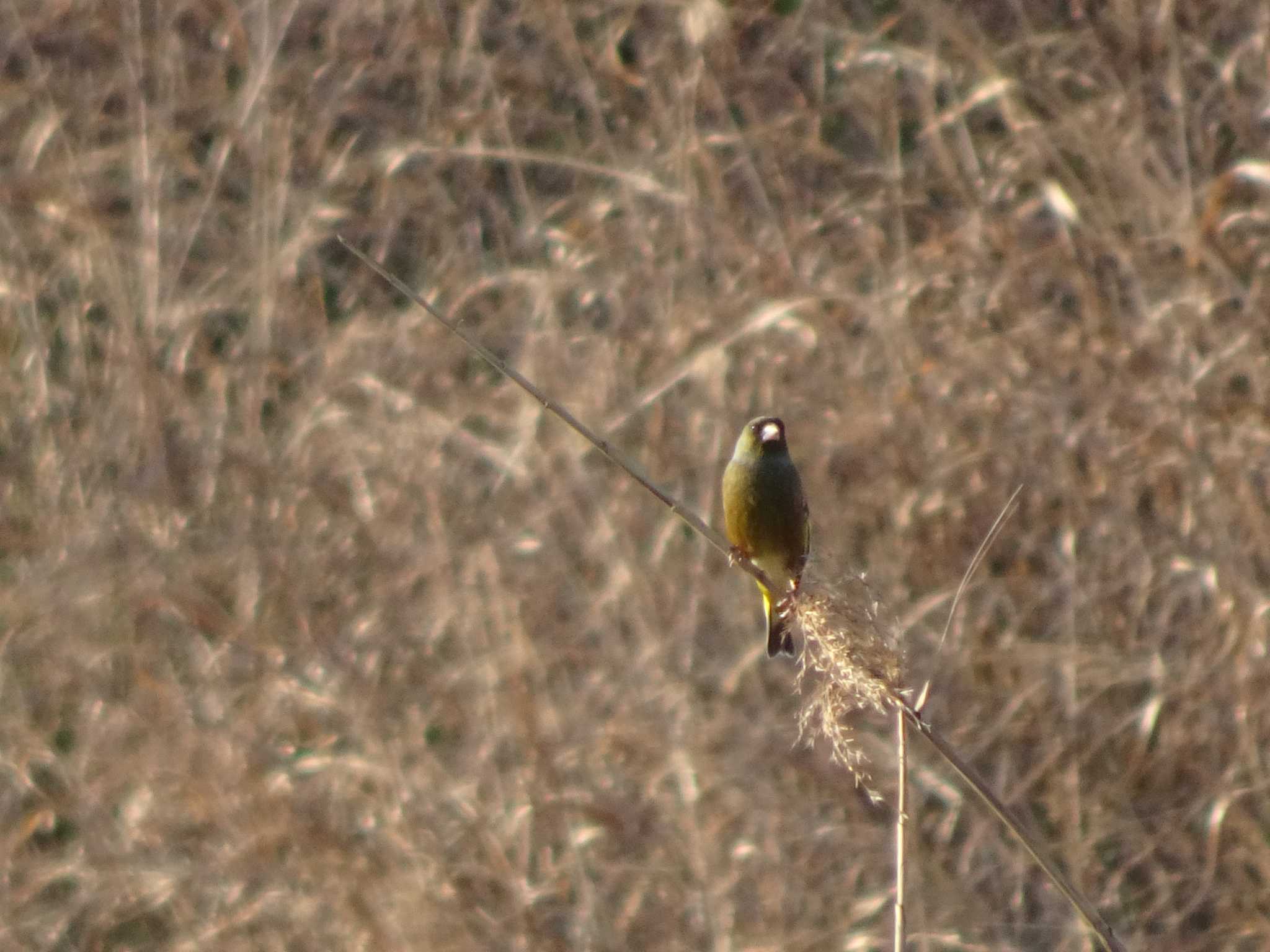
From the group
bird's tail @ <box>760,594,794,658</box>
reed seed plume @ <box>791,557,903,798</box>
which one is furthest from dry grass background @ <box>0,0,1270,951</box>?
reed seed plume @ <box>791,557,903,798</box>

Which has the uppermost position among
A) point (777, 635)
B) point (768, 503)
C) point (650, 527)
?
point (768, 503)

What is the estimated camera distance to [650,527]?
444cm

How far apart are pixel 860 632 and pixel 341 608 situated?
2931mm

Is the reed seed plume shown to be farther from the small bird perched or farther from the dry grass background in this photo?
the dry grass background

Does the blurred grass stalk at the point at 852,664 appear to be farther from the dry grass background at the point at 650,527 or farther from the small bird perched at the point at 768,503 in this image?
the dry grass background at the point at 650,527

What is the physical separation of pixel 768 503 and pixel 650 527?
137cm

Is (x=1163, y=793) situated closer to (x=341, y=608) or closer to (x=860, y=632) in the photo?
(x=341, y=608)

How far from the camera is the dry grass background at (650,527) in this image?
3988 mm

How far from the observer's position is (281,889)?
12.8 ft

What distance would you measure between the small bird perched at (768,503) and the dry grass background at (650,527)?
856mm

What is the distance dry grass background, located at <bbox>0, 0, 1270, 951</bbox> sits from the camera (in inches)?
157

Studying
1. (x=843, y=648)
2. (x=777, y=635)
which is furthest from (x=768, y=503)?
(x=843, y=648)

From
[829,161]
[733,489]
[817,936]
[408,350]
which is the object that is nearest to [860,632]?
[733,489]

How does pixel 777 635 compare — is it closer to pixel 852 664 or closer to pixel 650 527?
pixel 650 527
